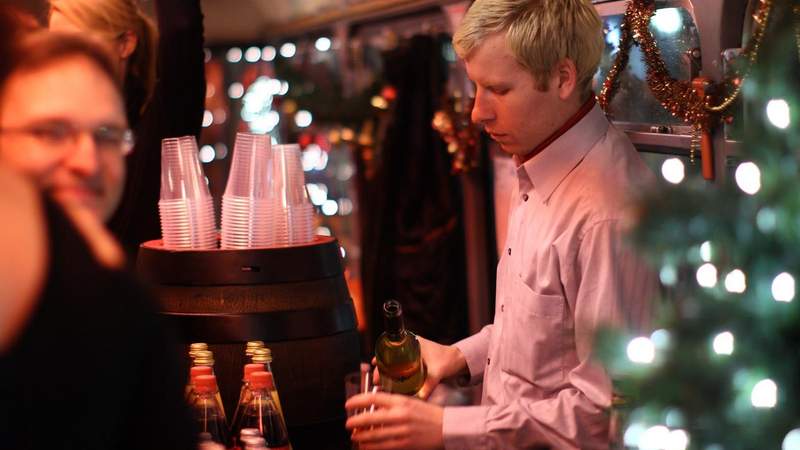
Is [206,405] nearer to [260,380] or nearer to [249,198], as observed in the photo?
[260,380]

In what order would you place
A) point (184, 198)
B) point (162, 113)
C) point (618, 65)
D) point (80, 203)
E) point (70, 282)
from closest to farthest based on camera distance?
point (70, 282) < point (80, 203) < point (184, 198) < point (162, 113) < point (618, 65)

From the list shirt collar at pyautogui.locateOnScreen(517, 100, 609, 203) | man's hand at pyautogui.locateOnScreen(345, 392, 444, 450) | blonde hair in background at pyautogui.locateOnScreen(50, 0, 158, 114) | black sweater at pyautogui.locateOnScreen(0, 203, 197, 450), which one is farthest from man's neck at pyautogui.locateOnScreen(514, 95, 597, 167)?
black sweater at pyautogui.locateOnScreen(0, 203, 197, 450)

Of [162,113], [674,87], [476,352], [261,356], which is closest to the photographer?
[261,356]

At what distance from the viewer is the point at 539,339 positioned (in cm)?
204

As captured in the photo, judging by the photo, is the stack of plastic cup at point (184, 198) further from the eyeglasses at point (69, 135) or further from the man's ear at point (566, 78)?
the eyeglasses at point (69, 135)

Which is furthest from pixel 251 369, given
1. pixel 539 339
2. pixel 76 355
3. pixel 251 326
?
pixel 76 355

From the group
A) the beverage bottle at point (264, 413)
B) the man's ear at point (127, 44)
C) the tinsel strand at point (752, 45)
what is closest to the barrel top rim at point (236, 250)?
the beverage bottle at point (264, 413)

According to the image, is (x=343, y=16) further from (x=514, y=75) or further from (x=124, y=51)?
(x=514, y=75)

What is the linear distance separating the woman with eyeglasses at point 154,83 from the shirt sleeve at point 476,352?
88 cm

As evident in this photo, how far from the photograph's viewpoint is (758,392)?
1.14m

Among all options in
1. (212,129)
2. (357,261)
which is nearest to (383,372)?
(357,261)

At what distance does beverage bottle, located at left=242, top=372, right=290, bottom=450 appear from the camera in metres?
1.85

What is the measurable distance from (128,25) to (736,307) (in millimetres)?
1954

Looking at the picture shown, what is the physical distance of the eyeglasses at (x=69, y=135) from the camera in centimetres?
94
